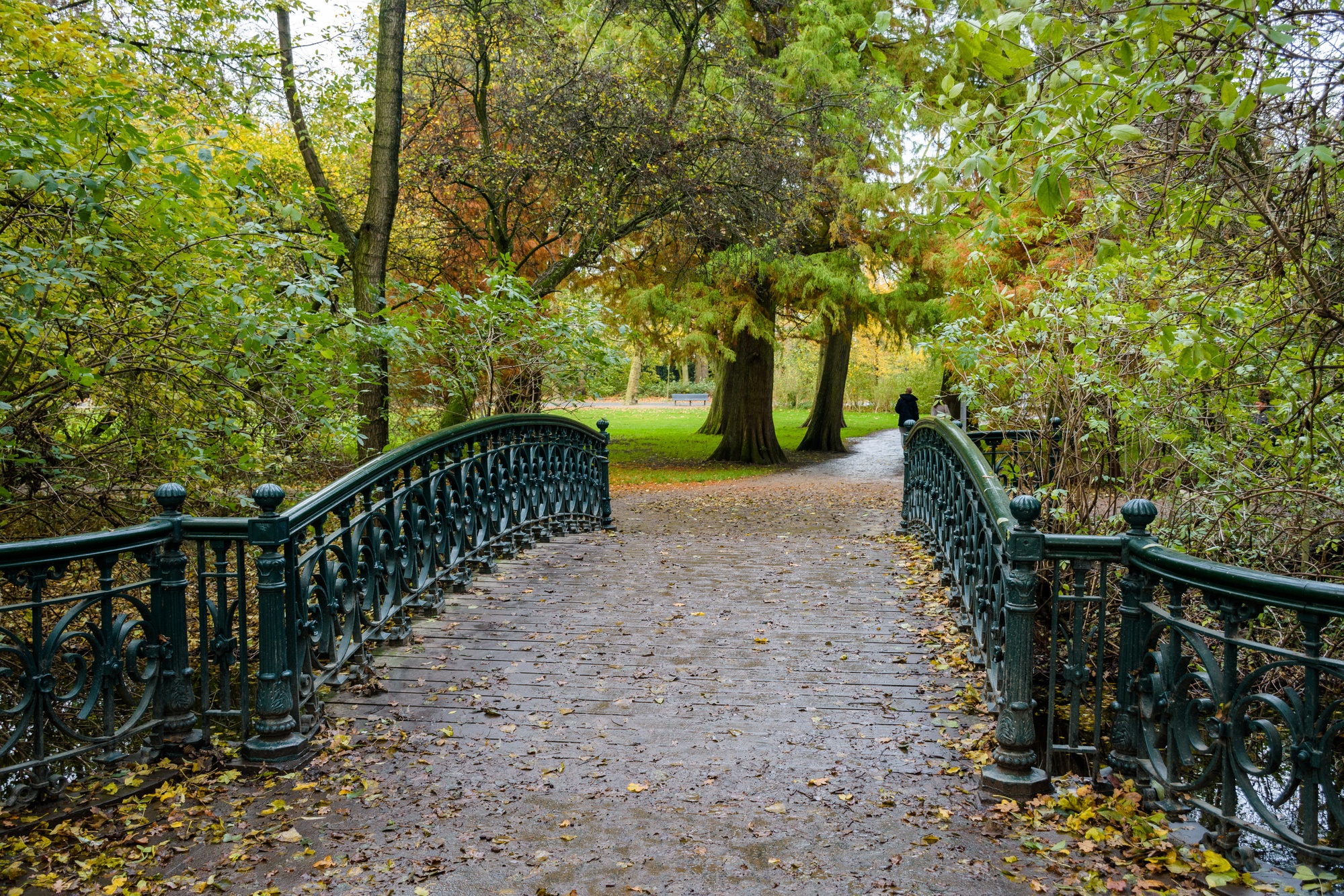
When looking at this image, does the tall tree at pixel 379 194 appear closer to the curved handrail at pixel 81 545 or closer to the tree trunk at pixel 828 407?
the curved handrail at pixel 81 545

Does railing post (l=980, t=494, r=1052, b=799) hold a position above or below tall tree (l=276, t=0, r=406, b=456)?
below

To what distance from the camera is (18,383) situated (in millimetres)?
5621

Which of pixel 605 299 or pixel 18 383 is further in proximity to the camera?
pixel 605 299

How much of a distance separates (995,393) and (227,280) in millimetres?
6167

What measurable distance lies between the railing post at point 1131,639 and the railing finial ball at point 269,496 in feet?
11.2

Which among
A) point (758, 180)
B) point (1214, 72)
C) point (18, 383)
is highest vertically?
point (758, 180)

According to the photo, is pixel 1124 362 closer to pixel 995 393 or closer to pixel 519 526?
pixel 995 393

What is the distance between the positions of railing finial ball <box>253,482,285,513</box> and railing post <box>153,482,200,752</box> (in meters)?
0.34

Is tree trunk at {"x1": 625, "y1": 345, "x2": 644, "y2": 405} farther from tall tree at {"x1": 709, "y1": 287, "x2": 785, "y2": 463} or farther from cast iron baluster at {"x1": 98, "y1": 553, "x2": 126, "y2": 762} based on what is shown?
cast iron baluster at {"x1": 98, "y1": 553, "x2": 126, "y2": 762}

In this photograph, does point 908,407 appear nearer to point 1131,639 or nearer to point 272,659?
point 1131,639

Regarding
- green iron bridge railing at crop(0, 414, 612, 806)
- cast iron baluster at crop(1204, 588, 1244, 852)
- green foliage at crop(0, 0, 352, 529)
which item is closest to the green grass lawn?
green foliage at crop(0, 0, 352, 529)

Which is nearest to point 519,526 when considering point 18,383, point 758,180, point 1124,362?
point 18,383

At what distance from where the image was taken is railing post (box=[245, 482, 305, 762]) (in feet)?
13.2

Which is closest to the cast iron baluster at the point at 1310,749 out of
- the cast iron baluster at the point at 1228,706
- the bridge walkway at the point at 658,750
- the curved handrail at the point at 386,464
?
the cast iron baluster at the point at 1228,706
